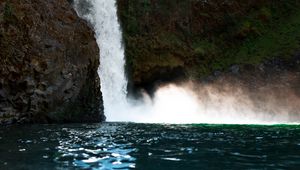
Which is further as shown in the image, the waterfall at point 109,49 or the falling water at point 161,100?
the falling water at point 161,100

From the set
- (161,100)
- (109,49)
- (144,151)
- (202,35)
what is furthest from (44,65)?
(202,35)

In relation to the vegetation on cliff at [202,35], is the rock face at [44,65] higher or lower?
lower

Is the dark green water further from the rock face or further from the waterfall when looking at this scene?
the waterfall

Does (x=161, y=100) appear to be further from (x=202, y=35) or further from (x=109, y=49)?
(x=202, y=35)

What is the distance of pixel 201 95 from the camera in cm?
3862

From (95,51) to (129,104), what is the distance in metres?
7.99

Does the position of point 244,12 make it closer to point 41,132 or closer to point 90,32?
point 90,32

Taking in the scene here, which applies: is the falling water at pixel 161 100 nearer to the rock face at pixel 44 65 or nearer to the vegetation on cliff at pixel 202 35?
the vegetation on cliff at pixel 202 35

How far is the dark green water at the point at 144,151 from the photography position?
37.3ft

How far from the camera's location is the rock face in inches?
960

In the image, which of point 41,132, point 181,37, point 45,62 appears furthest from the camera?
point 181,37

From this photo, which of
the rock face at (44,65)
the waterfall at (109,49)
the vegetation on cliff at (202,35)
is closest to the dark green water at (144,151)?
the rock face at (44,65)

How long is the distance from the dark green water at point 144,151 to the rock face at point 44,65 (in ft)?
18.8

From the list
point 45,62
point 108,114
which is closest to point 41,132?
point 45,62
